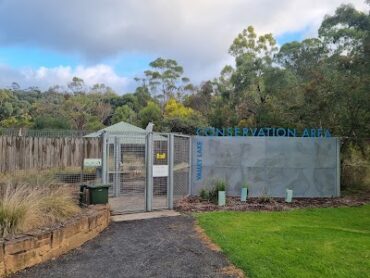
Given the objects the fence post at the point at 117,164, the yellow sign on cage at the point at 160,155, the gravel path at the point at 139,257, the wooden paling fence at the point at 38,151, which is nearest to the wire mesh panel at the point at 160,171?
the yellow sign on cage at the point at 160,155

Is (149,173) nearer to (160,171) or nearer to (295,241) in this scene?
(160,171)

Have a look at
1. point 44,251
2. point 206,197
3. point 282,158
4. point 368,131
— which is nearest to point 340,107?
point 368,131

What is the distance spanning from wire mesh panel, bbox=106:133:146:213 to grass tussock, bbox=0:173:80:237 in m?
1.82

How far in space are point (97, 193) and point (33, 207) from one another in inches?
95.7

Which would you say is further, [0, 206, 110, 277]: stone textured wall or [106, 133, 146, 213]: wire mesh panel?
[106, 133, 146, 213]: wire mesh panel

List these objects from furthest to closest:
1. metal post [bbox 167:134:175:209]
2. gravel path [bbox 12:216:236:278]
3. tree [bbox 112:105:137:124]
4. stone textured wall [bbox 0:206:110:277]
A: 1. tree [bbox 112:105:137:124]
2. metal post [bbox 167:134:175:209]
3. gravel path [bbox 12:216:236:278]
4. stone textured wall [bbox 0:206:110:277]

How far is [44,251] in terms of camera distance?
6.26m

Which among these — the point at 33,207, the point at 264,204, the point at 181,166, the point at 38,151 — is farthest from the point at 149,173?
the point at 33,207

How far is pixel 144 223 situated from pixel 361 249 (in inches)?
175

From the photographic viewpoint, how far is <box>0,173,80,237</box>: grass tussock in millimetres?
6398

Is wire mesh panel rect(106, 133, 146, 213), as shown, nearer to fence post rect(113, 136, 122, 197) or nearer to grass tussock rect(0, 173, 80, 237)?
fence post rect(113, 136, 122, 197)

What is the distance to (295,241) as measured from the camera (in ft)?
24.1

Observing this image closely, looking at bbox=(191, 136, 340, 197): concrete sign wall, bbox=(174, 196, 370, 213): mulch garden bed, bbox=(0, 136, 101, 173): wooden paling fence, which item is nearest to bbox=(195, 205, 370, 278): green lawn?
bbox=(174, 196, 370, 213): mulch garden bed

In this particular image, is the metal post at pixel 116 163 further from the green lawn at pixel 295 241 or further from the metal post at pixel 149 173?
the green lawn at pixel 295 241
